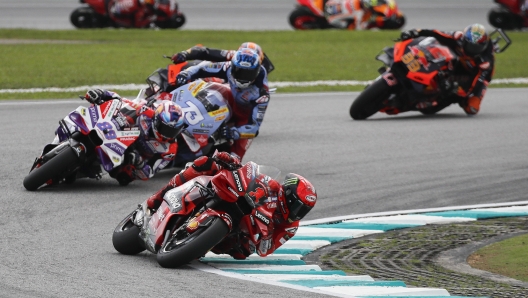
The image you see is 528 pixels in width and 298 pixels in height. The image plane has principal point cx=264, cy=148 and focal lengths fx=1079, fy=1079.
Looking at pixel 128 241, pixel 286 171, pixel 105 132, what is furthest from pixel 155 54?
pixel 128 241

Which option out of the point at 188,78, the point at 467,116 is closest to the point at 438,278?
the point at 188,78

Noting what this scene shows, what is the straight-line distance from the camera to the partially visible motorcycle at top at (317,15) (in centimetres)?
3009

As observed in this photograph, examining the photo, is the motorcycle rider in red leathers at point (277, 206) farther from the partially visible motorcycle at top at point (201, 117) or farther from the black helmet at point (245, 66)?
the black helmet at point (245, 66)

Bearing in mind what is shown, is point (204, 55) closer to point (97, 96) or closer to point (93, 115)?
point (97, 96)

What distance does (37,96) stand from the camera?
18.3 meters

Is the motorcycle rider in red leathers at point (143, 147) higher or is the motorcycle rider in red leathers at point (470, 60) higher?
the motorcycle rider in red leathers at point (143, 147)

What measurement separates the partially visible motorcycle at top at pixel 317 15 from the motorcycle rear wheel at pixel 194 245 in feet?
74.1

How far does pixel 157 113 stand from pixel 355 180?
2.90 m

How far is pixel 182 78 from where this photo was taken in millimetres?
13305

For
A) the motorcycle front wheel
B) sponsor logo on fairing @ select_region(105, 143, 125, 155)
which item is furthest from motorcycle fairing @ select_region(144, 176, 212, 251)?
the motorcycle front wheel

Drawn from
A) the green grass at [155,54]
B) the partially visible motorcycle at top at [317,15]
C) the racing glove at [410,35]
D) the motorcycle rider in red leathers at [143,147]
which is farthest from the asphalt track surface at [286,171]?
the partially visible motorcycle at top at [317,15]

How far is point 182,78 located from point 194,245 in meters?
5.67

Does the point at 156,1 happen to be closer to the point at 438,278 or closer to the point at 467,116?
the point at 467,116

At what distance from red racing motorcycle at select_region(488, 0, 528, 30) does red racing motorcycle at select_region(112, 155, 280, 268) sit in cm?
2420
